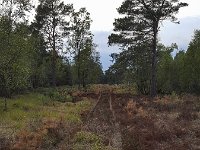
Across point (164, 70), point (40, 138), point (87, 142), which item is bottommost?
point (87, 142)

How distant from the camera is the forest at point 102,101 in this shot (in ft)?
59.2

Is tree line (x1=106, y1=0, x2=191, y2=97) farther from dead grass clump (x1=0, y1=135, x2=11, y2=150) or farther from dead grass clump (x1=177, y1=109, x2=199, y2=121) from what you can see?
dead grass clump (x1=0, y1=135, x2=11, y2=150)

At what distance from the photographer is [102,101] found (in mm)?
44531

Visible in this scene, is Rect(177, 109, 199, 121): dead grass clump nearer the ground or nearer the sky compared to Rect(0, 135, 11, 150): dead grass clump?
nearer the sky

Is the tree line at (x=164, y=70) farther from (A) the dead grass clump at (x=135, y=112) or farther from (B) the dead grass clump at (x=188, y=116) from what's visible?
(B) the dead grass clump at (x=188, y=116)

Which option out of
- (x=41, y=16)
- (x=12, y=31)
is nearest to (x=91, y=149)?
(x=12, y=31)

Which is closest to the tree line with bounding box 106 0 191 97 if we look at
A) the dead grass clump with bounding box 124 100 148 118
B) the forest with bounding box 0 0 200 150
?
the forest with bounding box 0 0 200 150

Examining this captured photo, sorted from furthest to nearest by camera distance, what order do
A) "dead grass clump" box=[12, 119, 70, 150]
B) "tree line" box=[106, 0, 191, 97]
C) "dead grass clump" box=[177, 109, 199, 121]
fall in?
"tree line" box=[106, 0, 191, 97], "dead grass clump" box=[177, 109, 199, 121], "dead grass clump" box=[12, 119, 70, 150]

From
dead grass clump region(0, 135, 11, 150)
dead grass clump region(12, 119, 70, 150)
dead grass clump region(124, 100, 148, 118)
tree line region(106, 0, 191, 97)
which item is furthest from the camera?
tree line region(106, 0, 191, 97)

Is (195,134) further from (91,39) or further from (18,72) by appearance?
(91,39)

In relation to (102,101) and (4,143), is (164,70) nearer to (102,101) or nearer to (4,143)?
(102,101)

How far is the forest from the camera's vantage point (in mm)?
18047

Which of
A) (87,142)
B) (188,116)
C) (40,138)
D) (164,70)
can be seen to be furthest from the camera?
(164,70)

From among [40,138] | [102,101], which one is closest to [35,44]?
[102,101]
